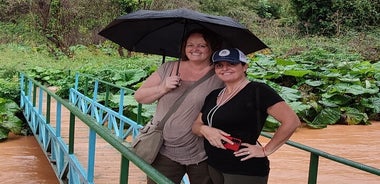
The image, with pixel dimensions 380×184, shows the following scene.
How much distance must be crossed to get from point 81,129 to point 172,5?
15539 millimetres

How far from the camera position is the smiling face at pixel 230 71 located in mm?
2117

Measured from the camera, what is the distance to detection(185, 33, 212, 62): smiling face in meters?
2.28

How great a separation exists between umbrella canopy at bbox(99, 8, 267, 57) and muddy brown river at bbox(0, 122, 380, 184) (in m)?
3.43

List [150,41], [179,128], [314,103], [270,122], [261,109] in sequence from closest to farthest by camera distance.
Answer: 1. [261,109]
2. [179,128]
3. [150,41]
4. [270,122]
5. [314,103]

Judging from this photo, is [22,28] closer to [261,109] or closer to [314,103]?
[314,103]

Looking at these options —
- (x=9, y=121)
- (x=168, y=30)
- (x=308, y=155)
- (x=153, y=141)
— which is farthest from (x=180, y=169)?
(x=9, y=121)

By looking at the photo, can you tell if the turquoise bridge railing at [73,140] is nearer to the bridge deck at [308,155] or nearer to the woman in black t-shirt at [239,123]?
the bridge deck at [308,155]

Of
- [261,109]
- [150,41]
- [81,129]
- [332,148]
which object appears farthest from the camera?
[332,148]

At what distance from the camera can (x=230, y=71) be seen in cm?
212

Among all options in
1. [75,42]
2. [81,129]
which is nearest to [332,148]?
[81,129]

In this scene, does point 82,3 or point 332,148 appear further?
point 82,3

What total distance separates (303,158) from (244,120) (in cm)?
529

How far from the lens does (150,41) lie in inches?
109

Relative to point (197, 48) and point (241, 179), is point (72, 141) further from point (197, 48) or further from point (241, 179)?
point (241, 179)
